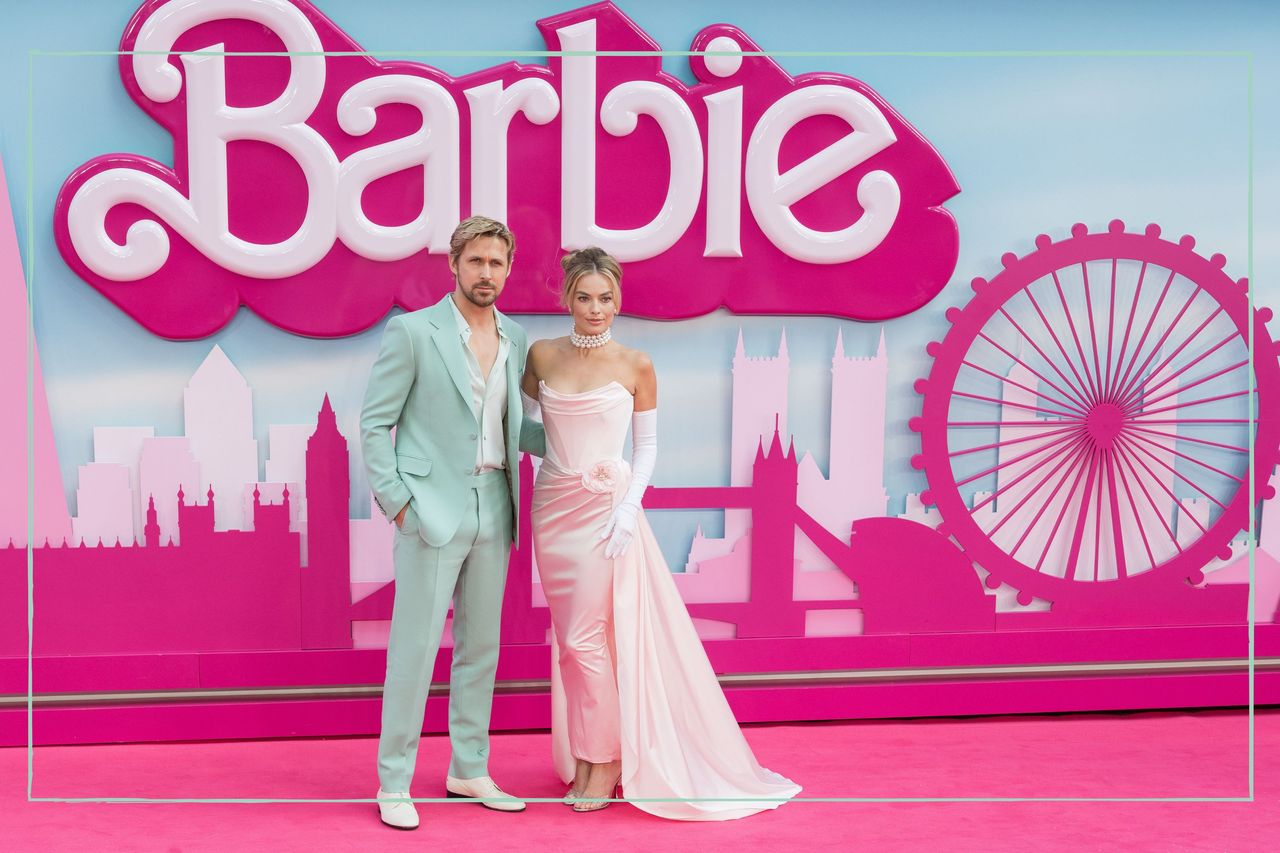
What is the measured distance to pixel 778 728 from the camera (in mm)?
3943

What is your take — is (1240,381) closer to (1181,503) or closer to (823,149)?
(1181,503)

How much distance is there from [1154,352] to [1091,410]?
314 mm

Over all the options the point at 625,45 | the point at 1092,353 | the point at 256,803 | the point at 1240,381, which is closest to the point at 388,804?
the point at 256,803

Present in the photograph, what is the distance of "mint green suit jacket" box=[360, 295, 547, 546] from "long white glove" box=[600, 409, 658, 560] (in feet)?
1.39

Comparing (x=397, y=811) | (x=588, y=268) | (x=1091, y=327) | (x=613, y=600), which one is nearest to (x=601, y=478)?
(x=613, y=600)

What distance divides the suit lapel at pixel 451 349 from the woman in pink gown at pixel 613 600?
255mm

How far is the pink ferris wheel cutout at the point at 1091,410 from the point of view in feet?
12.9

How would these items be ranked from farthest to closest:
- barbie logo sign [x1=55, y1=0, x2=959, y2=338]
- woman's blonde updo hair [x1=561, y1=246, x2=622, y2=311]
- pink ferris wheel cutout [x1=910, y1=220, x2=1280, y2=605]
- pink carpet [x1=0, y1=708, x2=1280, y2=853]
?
pink ferris wheel cutout [x1=910, y1=220, x2=1280, y2=605] → barbie logo sign [x1=55, y1=0, x2=959, y2=338] → woman's blonde updo hair [x1=561, y1=246, x2=622, y2=311] → pink carpet [x1=0, y1=708, x2=1280, y2=853]

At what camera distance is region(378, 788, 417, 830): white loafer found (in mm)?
3064

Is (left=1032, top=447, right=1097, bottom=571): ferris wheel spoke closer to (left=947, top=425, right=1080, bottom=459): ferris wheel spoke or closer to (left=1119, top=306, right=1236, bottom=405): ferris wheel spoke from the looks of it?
(left=947, top=425, right=1080, bottom=459): ferris wheel spoke

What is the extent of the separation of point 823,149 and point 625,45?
765 millimetres

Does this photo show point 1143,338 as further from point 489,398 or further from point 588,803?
point 588,803

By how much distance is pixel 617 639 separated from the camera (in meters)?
3.15

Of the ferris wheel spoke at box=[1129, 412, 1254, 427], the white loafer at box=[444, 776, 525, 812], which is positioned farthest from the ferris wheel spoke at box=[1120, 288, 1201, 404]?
the white loafer at box=[444, 776, 525, 812]
